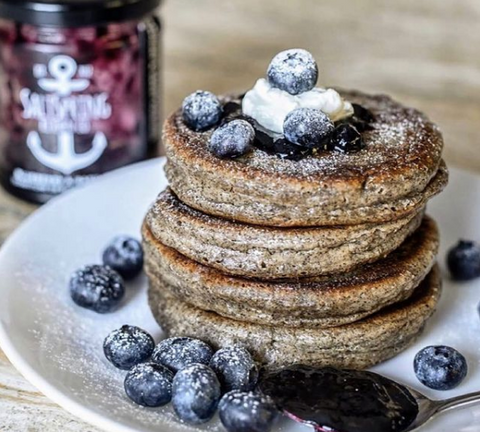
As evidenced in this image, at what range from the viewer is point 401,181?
161cm

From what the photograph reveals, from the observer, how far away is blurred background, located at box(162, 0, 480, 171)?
3.11 metres

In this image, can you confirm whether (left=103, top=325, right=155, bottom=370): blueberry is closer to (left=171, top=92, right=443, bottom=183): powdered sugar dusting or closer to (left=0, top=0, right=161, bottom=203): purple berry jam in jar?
(left=171, top=92, right=443, bottom=183): powdered sugar dusting

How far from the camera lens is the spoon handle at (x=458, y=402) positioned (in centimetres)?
155

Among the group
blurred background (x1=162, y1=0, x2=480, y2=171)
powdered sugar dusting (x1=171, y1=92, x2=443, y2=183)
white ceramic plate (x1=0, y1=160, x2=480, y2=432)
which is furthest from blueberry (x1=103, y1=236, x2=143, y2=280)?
blurred background (x1=162, y1=0, x2=480, y2=171)

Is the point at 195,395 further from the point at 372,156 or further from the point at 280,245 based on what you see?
the point at 372,156

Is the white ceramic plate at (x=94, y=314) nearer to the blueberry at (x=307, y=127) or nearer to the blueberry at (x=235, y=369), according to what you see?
the blueberry at (x=235, y=369)

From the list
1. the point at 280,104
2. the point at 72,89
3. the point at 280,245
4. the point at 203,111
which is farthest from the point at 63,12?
the point at 280,245

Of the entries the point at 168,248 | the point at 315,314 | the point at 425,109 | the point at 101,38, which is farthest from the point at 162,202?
the point at 425,109

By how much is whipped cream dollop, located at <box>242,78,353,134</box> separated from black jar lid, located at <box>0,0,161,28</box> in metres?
0.53

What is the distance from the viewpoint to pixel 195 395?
4.84 feet

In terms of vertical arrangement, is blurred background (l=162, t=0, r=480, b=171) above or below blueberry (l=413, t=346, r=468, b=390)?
below

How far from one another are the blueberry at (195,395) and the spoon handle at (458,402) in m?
0.38

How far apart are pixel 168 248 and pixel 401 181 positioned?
0.46 metres

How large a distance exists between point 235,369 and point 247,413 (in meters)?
0.15
